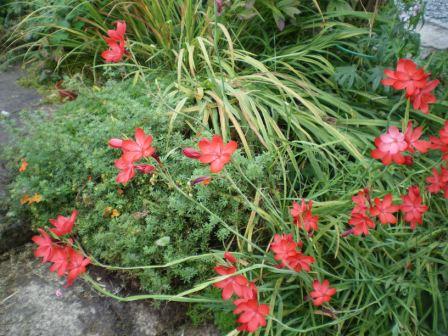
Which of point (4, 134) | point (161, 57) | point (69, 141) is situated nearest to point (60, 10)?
point (161, 57)

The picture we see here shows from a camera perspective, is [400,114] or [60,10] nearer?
[400,114]

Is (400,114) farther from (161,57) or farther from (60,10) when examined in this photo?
(60,10)

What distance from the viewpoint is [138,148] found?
1212 mm

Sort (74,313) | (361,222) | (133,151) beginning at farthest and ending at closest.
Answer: (74,313), (361,222), (133,151)

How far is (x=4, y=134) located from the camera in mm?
2346

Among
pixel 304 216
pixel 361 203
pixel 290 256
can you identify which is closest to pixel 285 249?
pixel 290 256

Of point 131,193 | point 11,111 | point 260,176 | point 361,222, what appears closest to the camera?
point 361,222

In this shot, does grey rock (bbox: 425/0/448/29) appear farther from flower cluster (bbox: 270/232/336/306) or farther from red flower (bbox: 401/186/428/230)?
flower cluster (bbox: 270/232/336/306)

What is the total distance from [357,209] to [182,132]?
1.03 metres

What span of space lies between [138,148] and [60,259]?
352mm

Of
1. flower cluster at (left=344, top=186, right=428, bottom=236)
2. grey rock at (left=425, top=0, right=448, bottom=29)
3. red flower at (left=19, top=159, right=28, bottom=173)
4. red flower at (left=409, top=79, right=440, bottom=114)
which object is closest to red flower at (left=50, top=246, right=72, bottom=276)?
flower cluster at (left=344, top=186, right=428, bottom=236)

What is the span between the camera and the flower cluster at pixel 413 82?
4.01 ft

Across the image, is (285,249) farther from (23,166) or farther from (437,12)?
(437,12)

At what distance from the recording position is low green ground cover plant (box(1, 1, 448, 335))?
130 cm
